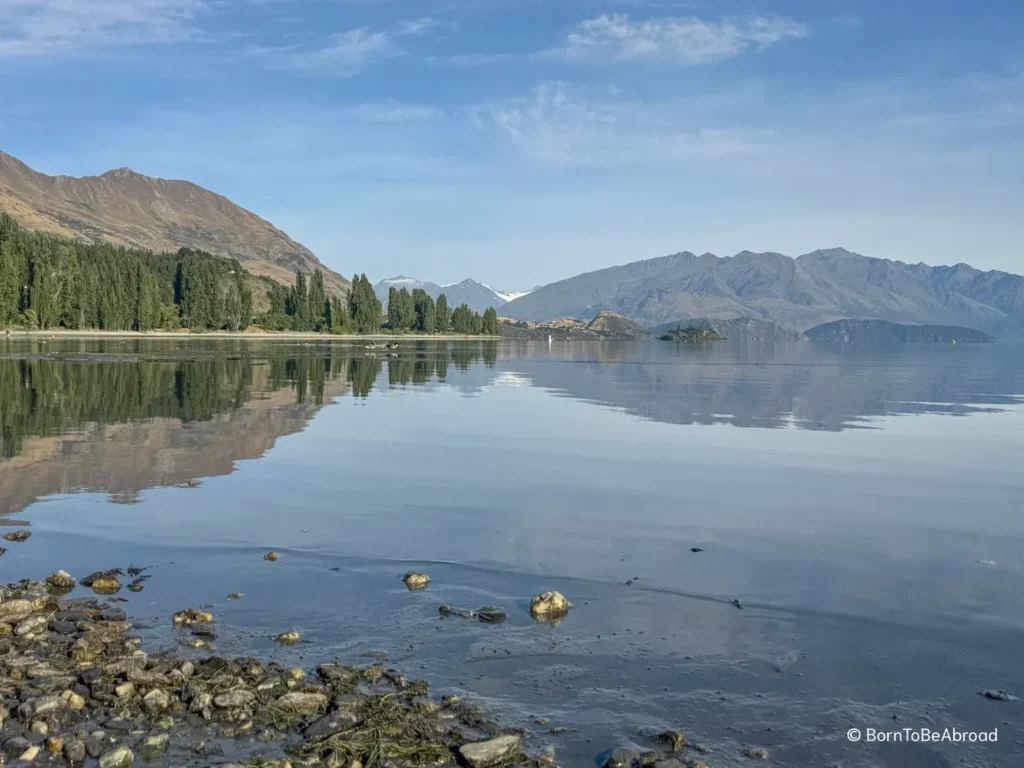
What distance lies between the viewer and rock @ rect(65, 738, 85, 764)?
8195mm

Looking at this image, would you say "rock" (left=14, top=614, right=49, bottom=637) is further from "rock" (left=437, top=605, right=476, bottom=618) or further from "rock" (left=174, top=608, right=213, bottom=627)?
"rock" (left=437, top=605, right=476, bottom=618)

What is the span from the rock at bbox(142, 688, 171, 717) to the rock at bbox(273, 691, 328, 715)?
4.12 feet

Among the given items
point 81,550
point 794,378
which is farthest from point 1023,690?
point 794,378

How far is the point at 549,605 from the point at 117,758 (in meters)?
6.67

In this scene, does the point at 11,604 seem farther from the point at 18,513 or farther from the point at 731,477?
the point at 731,477

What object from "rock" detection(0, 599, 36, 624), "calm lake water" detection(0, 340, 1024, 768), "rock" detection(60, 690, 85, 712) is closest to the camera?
"rock" detection(60, 690, 85, 712)

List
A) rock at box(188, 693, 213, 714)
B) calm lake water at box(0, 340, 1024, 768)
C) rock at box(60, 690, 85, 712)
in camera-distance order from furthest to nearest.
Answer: calm lake water at box(0, 340, 1024, 768), rock at box(188, 693, 213, 714), rock at box(60, 690, 85, 712)

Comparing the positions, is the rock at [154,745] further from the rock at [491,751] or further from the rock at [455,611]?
the rock at [455,611]

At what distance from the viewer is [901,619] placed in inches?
516

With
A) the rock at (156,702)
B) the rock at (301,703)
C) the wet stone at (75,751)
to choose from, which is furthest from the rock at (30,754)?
the rock at (301,703)

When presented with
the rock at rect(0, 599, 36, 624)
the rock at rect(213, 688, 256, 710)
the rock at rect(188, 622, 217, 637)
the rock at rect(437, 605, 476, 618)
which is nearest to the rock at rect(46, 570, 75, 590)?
the rock at rect(0, 599, 36, 624)

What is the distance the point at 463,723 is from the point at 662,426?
1171 inches

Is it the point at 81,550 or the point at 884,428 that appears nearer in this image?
the point at 81,550

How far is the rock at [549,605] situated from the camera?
506 inches
